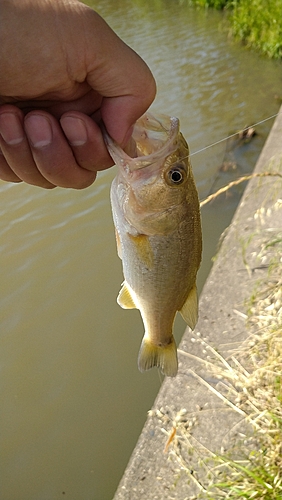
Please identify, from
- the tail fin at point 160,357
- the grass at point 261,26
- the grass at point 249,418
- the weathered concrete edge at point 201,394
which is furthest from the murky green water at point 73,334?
the grass at point 261,26

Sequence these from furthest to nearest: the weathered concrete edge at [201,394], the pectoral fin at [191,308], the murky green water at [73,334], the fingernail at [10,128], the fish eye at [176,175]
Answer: the murky green water at [73,334] → the weathered concrete edge at [201,394] → the pectoral fin at [191,308] → the fish eye at [176,175] → the fingernail at [10,128]

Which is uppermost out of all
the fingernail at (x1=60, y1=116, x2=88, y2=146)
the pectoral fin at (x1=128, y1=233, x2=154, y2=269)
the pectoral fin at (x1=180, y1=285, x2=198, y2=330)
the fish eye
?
the fingernail at (x1=60, y1=116, x2=88, y2=146)

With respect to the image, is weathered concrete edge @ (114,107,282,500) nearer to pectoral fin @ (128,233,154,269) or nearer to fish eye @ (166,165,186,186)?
pectoral fin @ (128,233,154,269)

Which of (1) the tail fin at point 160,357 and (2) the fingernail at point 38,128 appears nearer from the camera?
(2) the fingernail at point 38,128

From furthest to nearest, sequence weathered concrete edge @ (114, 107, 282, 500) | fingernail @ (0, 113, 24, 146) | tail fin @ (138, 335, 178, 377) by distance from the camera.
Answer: weathered concrete edge @ (114, 107, 282, 500) < tail fin @ (138, 335, 178, 377) < fingernail @ (0, 113, 24, 146)

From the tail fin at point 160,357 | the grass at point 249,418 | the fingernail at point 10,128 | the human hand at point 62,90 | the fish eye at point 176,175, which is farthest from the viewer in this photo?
the grass at point 249,418

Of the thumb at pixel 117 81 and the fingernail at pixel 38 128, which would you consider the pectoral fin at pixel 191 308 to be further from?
the fingernail at pixel 38 128

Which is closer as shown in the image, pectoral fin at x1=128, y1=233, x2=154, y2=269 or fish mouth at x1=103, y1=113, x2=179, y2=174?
fish mouth at x1=103, y1=113, x2=179, y2=174

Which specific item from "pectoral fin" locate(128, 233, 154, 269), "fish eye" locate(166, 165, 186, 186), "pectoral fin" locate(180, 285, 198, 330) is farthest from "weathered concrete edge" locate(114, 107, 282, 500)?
"fish eye" locate(166, 165, 186, 186)

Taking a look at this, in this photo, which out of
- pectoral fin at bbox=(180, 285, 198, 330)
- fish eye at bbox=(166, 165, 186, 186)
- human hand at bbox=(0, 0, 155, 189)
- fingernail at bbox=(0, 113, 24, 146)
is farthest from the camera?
pectoral fin at bbox=(180, 285, 198, 330)
